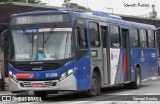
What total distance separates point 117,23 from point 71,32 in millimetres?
4932

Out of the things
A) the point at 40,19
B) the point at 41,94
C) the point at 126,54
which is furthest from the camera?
the point at 126,54

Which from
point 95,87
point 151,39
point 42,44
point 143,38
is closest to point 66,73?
point 42,44

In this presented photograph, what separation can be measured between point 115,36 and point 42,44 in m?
4.82

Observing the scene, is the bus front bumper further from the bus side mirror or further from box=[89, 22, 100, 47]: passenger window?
box=[89, 22, 100, 47]: passenger window

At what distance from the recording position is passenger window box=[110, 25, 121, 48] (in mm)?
19745

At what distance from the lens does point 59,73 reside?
1590cm

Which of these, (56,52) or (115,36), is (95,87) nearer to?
(56,52)

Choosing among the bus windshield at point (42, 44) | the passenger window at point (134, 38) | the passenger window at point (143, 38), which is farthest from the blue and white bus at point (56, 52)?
the passenger window at point (143, 38)

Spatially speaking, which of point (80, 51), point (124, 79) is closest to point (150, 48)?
point (124, 79)

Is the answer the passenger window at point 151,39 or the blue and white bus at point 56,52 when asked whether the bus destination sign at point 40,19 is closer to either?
the blue and white bus at point 56,52

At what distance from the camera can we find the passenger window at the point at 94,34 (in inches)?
695

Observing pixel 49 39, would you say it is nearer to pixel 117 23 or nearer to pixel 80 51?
pixel 80 51

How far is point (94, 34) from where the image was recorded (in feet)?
58.7

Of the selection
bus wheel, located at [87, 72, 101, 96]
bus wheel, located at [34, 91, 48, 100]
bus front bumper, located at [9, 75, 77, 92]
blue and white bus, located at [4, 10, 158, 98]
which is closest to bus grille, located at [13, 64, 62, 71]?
blue and white bus, located at [4, 10, 158, 98]
